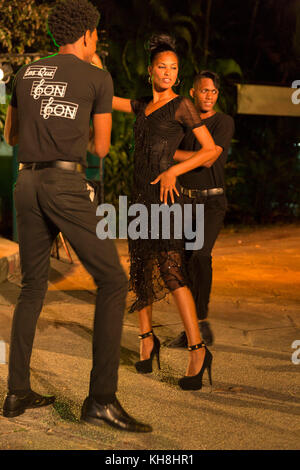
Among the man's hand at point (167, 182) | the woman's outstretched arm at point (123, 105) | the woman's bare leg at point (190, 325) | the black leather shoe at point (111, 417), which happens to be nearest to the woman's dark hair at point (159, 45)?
the woman's outstretched arm at point (123, 105)

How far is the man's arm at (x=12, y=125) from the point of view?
3.72 metres

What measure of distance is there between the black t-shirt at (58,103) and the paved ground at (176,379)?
4.45 feet

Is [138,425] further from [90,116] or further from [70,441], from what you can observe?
[90,116]

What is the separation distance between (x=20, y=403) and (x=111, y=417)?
52 centimetres

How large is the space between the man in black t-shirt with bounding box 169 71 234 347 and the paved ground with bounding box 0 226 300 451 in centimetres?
47

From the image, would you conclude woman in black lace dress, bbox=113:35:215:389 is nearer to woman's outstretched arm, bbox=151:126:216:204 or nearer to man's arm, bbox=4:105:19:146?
woman's outstretched arm, bbox=151:126:216:204

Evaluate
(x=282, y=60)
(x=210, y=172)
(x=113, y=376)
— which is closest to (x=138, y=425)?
(x=113, y=376)

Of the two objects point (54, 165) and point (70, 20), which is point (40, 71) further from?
point (54, 165)

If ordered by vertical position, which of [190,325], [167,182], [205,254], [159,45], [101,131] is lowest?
[190,325]

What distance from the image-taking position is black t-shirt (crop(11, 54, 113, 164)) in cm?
351

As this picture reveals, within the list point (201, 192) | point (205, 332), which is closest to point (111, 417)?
point (205, 332)

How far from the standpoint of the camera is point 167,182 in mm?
4266

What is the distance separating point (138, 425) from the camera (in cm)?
357
